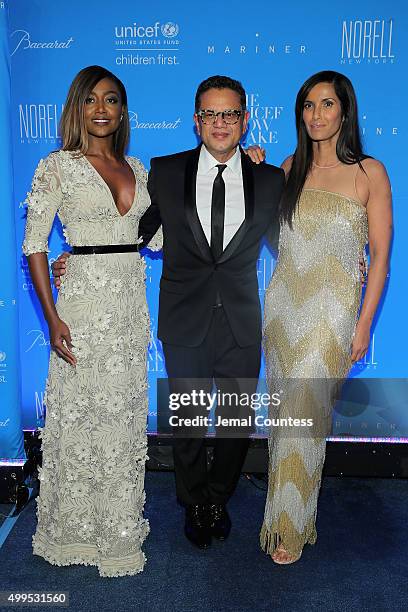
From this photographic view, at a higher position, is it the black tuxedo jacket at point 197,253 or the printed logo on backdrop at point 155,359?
the black tuxedo jacket at point 197,253

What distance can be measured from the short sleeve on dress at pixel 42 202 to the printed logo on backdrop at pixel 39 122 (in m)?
1.08

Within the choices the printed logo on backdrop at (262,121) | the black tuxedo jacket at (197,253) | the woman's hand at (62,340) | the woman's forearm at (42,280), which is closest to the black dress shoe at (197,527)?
the black tuxedo jacket at (197,253)

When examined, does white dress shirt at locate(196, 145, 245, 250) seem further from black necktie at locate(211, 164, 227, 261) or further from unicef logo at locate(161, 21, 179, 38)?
unicef logo at locate(161, 21, 179, 38)

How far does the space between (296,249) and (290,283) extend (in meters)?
0.13

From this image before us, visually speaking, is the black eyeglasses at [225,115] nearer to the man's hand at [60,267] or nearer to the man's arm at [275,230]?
the man's arm at [275,230]

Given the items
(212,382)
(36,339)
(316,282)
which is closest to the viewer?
(316,282)

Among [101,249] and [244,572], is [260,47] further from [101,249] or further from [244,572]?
[244,572]

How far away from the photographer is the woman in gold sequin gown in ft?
8.74

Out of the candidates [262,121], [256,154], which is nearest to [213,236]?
[256,154]

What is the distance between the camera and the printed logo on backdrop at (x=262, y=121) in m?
3.49

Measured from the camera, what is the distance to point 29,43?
3.44 meters

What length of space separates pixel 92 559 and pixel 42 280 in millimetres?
1134

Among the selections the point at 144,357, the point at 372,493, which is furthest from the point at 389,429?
the point at 144,357

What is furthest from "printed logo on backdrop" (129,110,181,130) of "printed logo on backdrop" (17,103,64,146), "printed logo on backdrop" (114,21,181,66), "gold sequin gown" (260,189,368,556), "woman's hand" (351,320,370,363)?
"woman's hand" (351,320,370,363)
